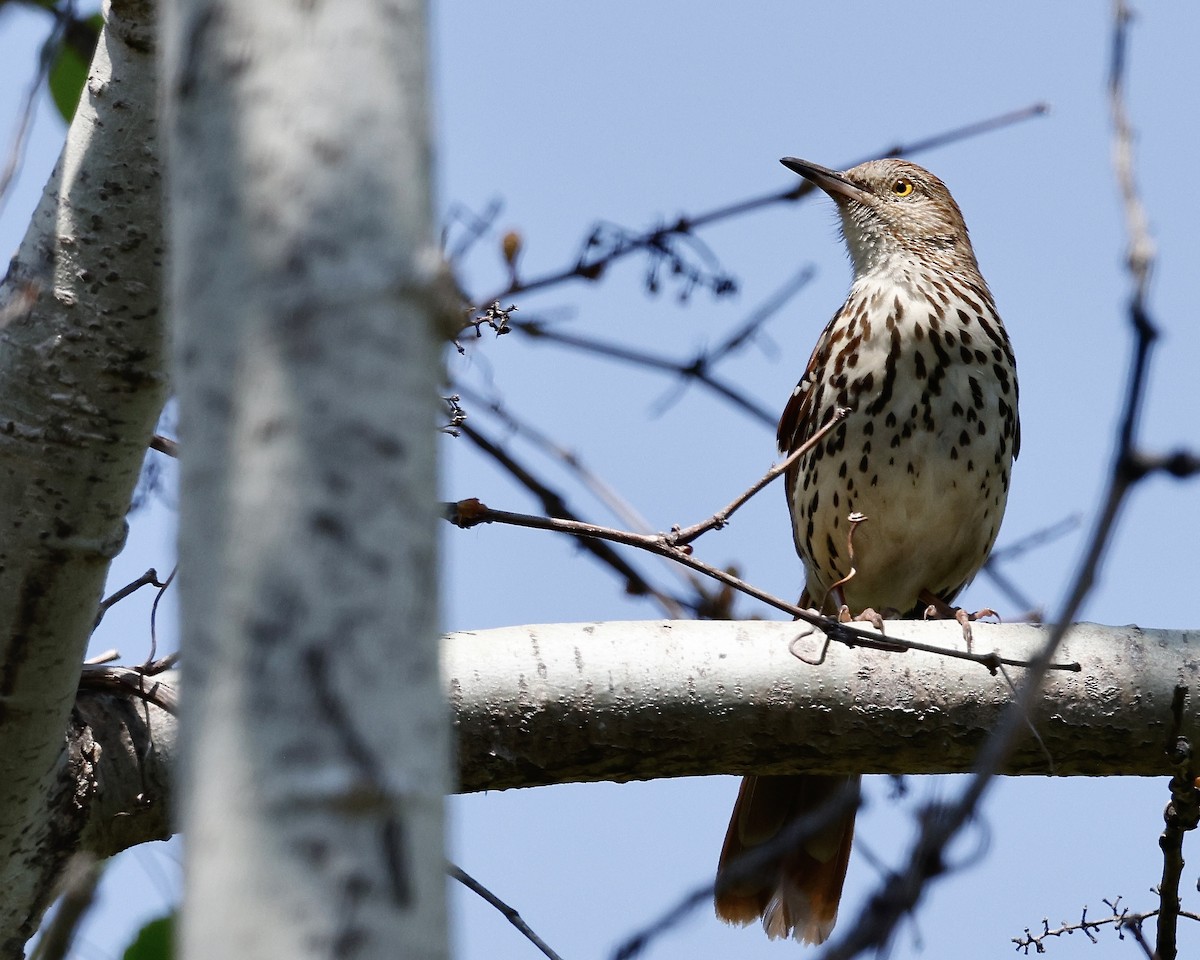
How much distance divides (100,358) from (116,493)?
0.18m

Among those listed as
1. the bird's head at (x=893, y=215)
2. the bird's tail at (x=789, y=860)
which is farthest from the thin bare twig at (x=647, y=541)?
the bird's head at (x=893, y=215)

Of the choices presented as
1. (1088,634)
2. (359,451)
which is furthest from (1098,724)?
(359,451)

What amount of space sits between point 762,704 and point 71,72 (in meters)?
1.73

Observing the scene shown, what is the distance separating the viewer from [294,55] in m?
0.91

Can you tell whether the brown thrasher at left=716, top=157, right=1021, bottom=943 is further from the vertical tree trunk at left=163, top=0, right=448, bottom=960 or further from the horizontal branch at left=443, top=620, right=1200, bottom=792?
the vertical tree trunk at left=163, top=0, right=448, bottom=960

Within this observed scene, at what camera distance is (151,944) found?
85.1 inches

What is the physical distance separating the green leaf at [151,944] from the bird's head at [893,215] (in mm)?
3517

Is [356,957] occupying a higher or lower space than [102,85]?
lower

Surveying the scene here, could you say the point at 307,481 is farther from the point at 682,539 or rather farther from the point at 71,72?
the point at 71,72

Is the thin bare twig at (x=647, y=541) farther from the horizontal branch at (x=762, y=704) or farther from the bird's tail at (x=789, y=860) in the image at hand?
the bird's tail at (x=789, y=860)

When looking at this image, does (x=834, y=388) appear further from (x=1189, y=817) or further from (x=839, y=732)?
(x=1189, y=817)

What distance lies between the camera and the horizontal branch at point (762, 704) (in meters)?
2.50

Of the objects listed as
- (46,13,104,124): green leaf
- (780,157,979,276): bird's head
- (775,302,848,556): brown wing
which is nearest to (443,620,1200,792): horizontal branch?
(46,13,104,124): green leaf

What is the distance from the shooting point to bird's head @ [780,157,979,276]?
510 centimetres
